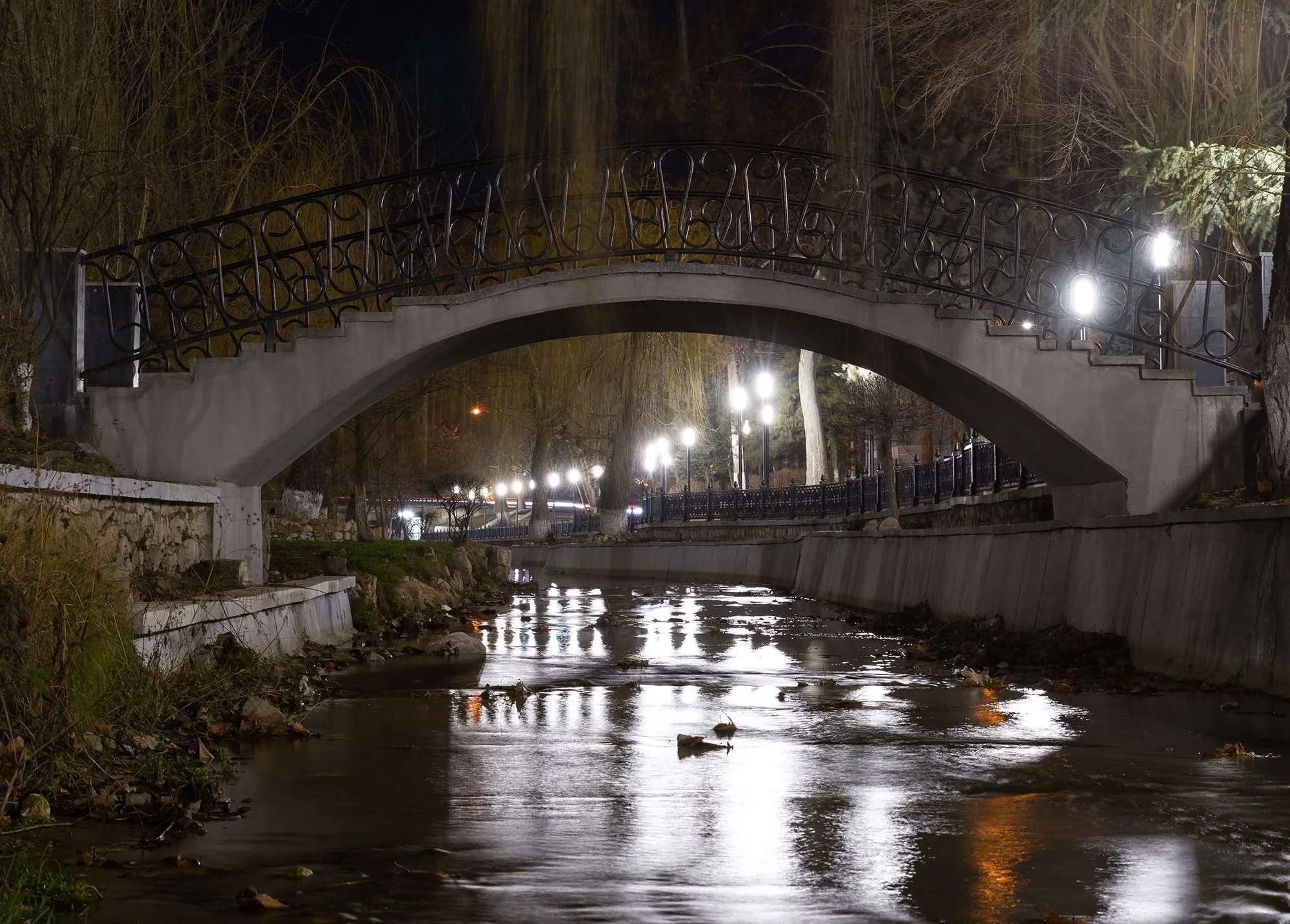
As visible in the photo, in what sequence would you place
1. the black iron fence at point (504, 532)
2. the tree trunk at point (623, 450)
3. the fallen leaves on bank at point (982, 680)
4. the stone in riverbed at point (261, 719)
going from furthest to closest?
the black iron fence at point (504, 532)
the tree trunk at point (623, 450)
the fallen leaves on bank at point (982, 680)
the stone in riverbed at point (261, 719)

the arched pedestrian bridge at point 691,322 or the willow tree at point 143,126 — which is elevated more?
the willow tree at point 143,126

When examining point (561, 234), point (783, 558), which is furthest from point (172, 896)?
point (783, 558)

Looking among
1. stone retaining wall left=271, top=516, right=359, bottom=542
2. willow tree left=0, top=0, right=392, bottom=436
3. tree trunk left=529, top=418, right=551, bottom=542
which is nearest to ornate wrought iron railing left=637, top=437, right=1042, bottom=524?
tree trunk left=529, top=418, right=551, bottom=542

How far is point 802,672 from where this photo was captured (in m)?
12.2

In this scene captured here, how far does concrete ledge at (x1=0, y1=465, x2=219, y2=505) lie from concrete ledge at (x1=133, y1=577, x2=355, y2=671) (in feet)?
2.95

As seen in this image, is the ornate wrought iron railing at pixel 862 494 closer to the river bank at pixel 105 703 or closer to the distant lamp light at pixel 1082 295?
the distant lamp light at pixel 1082 295

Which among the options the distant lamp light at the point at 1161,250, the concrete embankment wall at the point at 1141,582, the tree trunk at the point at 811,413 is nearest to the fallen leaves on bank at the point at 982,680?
the concrete embankment wall at the point at 1141,582

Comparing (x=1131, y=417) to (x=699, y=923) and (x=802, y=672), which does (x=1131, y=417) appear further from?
(x=699, y=923)

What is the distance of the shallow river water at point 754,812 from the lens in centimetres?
465

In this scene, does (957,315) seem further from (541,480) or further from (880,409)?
(541,480)

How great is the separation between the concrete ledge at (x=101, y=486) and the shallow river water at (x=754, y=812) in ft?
6.39

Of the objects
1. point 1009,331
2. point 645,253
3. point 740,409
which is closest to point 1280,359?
point 1009,331

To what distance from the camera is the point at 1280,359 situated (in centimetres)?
1465

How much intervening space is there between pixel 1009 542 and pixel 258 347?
7.81m
